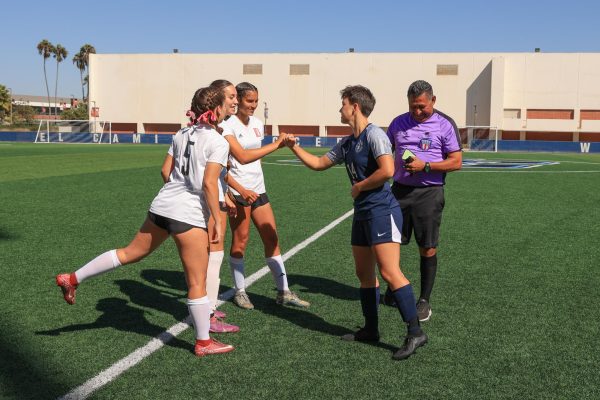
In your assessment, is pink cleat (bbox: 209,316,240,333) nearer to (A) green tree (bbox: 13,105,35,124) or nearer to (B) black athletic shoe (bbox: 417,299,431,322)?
(B) black athletic shoe (bbox: 417,299,431,322)

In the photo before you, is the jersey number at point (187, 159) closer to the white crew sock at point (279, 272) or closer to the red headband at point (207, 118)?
the red headband at point (207, 118)

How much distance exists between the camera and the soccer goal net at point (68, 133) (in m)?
58.2

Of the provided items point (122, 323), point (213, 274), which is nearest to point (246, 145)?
point (213, 274)

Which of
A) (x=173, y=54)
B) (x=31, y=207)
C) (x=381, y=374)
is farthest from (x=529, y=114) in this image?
(x=381, y=374)

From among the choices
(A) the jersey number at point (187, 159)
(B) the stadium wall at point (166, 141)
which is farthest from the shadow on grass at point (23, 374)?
(B) the stadium wall at point (166, 141)

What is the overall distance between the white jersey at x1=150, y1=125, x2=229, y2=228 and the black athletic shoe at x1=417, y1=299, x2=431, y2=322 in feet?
6.95

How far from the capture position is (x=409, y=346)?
435 cm

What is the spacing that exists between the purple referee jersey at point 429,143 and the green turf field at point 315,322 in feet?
3.90

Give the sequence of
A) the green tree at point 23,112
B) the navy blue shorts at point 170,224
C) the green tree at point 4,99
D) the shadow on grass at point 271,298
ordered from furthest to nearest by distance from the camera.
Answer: the green tree at point 23,112, the green tree at point 4,99, the shadow on grass at point 271,298, the navy blue shorts at point 170,224

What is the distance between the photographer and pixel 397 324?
522cm

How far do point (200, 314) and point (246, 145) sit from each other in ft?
5.78

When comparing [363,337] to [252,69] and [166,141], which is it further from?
[252,69]

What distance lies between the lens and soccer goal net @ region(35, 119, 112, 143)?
191ft

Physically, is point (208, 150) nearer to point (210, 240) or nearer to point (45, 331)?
point (210, 240)
